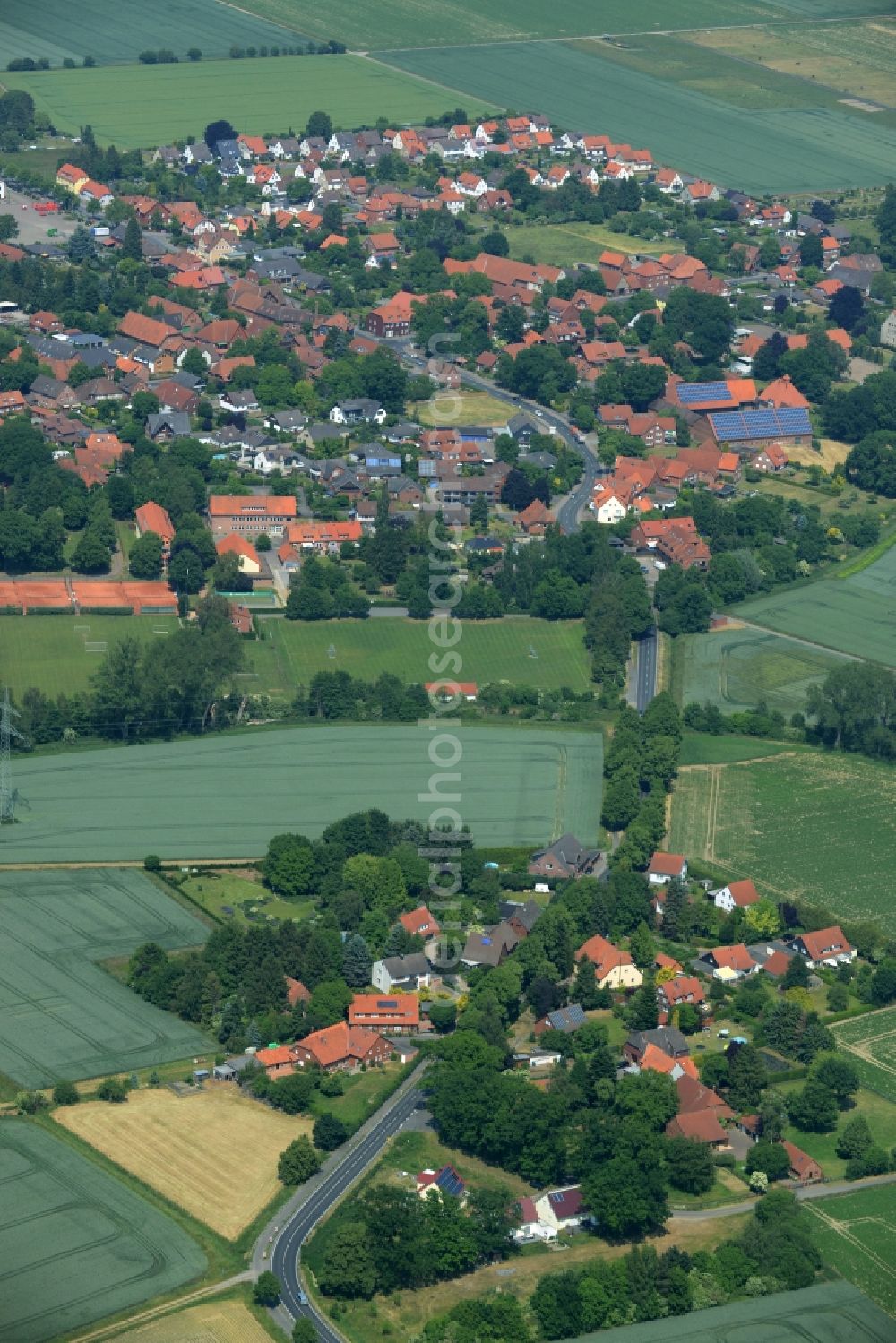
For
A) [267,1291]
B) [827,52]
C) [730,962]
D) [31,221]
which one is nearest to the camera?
[267,1291]

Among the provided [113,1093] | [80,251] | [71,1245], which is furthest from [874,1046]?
[80,251]

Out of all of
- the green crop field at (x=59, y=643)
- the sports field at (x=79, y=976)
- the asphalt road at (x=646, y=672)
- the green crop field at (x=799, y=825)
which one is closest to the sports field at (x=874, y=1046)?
the green crop field at (x=799, y=825)

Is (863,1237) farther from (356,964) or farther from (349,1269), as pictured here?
(356,964)

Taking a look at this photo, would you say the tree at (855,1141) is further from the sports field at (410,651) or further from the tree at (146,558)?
the tree at (146,558)

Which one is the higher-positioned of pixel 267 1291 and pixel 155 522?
pixel 267 1291

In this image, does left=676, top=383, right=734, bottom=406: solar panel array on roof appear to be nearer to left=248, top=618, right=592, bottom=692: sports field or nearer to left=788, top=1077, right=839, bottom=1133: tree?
left=248, top=618, right=592, bottom=692: sports field
